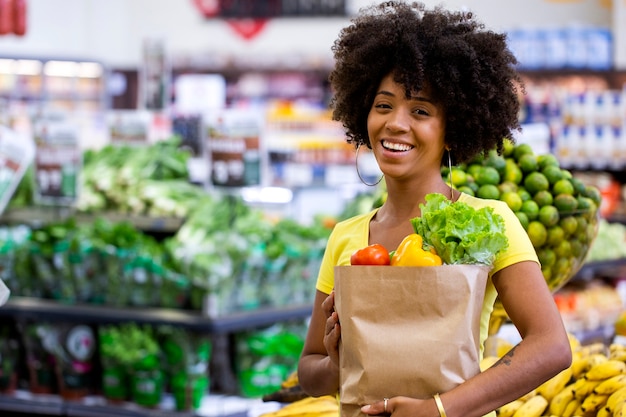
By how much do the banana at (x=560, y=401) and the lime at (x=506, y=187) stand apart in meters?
0.56

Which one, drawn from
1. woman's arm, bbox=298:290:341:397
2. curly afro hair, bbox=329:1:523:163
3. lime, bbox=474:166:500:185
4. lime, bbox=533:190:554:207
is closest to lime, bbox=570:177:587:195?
lime, bbox=533:190:554:207

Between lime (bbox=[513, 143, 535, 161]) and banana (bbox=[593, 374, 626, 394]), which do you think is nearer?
banana (bbox=[593, 374, 626, 394])

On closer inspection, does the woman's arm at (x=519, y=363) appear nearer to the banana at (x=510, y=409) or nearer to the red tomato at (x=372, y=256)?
the red tomato at (x=372, y=256)

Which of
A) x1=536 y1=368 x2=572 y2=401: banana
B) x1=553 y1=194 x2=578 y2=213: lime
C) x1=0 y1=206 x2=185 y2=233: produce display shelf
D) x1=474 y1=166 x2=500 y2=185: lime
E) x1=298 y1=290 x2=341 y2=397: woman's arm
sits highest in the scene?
x1=474 y1=166 x2=500 y2=185: lime

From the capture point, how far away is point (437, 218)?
63.4 inches

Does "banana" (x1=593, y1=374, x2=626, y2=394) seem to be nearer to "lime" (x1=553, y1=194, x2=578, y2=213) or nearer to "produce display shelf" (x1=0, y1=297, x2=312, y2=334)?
"lime" (x1=553, y1=194, x2=578, y2=213)

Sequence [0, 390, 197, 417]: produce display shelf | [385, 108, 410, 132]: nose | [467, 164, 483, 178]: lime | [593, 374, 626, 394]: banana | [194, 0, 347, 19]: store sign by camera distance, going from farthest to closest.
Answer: [194, 0, 347, 19]: store sign < [0, 390, 197, 417]: produce display shelf < [467, 164, 483, 178]: lime < [593, 374, 626, 394]: banana < [385, 108, 410, 132]: nose

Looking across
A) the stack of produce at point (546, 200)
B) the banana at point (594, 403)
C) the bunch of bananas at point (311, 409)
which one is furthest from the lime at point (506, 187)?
the bunch of bananas at point (311, 409)

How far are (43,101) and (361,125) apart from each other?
10.1m

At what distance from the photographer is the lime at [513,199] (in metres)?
2.59

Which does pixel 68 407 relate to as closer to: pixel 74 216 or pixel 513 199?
pixel 74 216

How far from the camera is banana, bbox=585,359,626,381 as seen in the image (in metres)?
2.46

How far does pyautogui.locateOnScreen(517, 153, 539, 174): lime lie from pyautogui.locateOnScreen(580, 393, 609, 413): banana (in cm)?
68

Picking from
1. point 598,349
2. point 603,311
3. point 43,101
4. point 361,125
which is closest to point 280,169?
point 43,101
